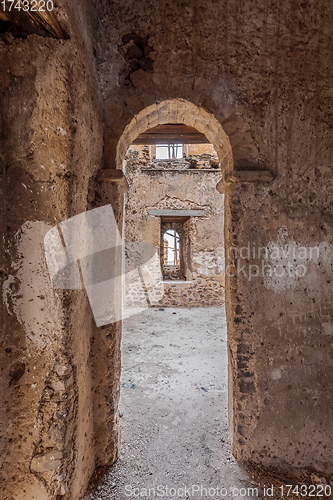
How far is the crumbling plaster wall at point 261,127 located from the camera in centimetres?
197

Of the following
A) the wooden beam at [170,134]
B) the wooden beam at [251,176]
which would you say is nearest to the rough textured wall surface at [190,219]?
the wooden beam at [170,134]

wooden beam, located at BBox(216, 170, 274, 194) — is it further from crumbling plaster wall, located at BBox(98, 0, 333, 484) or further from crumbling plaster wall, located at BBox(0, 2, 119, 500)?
crumbling plaster wall, located at BBox(0, 2, 119, 500)

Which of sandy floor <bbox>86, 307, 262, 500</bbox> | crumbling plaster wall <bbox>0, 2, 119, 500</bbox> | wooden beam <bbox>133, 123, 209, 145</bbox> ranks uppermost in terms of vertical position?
wooden beam <bbox>133, 123, 209, 145</bbox>

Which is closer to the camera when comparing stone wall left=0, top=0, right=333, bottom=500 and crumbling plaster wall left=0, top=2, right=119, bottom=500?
crumbling plaster wall left=0, top=2, right=119, bottom=500

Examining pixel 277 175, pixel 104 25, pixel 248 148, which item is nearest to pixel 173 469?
pixel 277 175

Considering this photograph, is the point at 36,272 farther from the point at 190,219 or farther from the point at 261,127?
the point at 190,219

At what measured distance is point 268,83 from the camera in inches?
79.1

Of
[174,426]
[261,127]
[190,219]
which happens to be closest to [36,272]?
[261,127]

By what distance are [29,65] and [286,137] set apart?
1.84m

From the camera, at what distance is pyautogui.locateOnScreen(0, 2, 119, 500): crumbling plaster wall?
129cm

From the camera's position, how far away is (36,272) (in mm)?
1351

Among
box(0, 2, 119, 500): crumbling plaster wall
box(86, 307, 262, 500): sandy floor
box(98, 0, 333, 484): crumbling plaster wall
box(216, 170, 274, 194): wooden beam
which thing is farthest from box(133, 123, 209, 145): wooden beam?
box(86, 307, 262, 500): sandy floor

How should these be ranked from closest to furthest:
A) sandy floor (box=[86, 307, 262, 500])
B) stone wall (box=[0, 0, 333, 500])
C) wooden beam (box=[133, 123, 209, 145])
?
1. sandy floor (box=[86, 307, 262, 500])
2. stone wall (box=[0, 0, 333, 500])
3. wooden beam (box=[133, 123, 209, 145])

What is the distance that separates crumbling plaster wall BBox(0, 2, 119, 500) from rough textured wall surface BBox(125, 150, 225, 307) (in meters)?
5.81
